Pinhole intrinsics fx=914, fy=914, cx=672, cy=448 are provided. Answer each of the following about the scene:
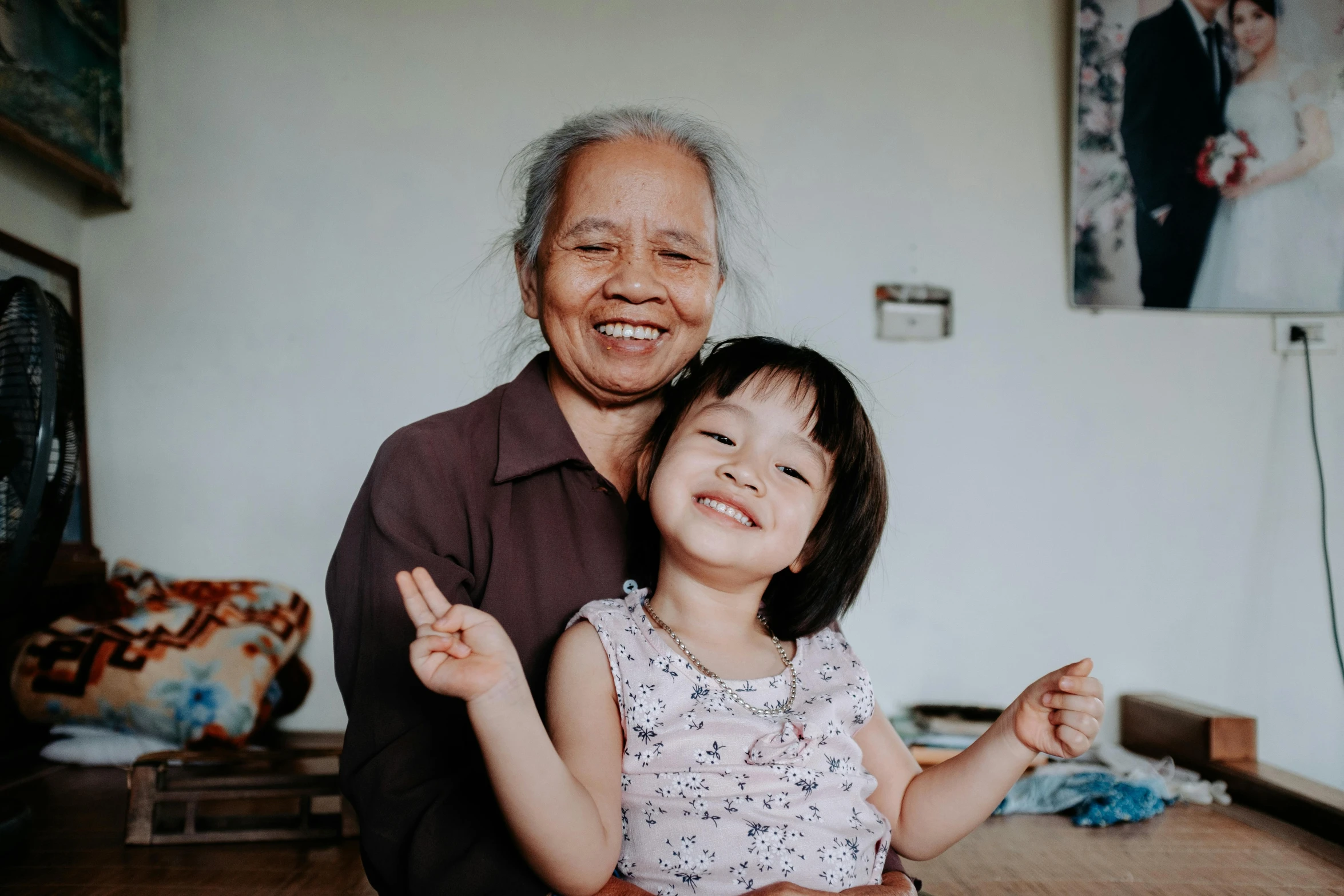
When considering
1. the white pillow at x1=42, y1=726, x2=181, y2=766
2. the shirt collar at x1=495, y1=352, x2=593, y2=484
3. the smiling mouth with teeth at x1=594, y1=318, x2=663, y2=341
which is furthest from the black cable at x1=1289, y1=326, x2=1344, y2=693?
the white pillow at x1=42, y1=726, x2=181, y2=766

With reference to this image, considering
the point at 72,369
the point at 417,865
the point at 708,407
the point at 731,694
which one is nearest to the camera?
the point at 417,865

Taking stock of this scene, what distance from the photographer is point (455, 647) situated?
86cm

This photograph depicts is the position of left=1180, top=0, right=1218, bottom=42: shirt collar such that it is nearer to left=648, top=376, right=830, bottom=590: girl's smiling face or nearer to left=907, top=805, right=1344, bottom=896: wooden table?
left=907, top=805, right=1344, bottom=896: wooden table

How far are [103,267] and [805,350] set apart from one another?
248 cm

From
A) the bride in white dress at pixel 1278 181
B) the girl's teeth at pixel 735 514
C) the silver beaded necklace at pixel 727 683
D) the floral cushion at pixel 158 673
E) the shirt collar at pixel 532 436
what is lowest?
the floral cushion at pixel 158 673

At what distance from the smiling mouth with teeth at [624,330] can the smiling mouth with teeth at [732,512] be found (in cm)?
33

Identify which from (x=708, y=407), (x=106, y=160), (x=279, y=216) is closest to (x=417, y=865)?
(x=708, y=407)

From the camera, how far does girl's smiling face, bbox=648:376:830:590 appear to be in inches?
47.6

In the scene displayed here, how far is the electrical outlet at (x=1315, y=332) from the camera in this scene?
3025 millimetres

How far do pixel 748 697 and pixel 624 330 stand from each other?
1.90 feet

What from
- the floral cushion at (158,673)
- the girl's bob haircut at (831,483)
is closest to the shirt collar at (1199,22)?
the girl's bob haircut at (831,483)

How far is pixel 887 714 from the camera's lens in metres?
2.92

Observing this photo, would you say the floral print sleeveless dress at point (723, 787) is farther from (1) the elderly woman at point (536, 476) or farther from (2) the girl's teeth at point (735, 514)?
(2) the girl's teeth at point (735, 514)

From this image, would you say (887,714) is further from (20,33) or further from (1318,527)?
(20,33)
